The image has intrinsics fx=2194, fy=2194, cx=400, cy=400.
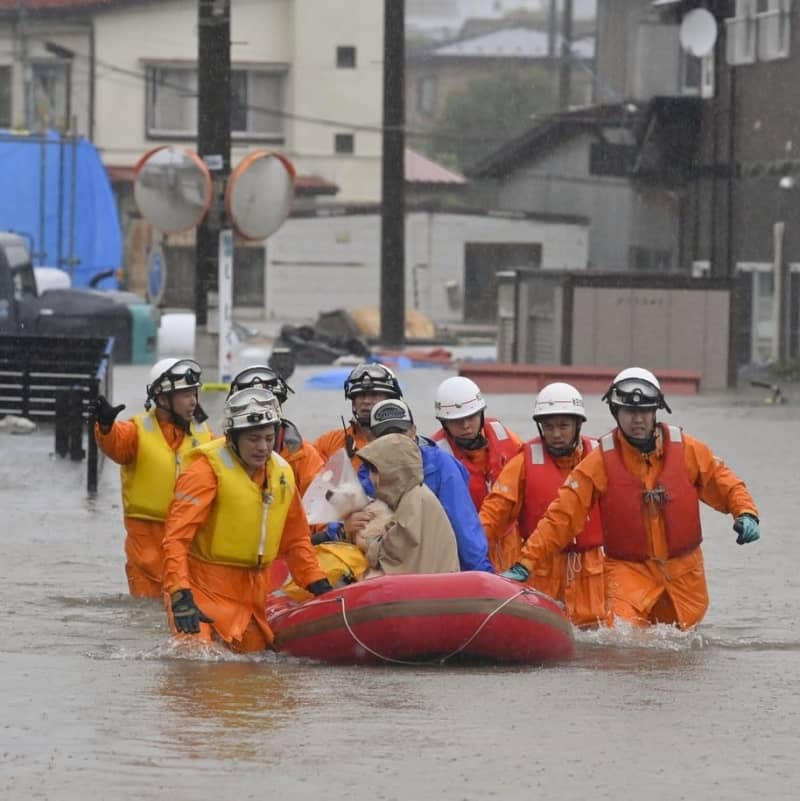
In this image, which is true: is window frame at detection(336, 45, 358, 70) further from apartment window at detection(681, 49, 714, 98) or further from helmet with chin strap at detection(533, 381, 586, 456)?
helmet with chin strap at detection(533, 381, 586, 456)

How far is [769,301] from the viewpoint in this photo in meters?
35.8

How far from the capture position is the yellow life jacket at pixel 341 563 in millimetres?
10172

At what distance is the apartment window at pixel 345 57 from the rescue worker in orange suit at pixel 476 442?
150ft

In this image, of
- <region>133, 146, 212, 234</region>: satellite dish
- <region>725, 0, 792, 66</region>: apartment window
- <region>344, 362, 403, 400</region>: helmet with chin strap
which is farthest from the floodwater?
<region>725, 0, 792, 66</region>: apartment window

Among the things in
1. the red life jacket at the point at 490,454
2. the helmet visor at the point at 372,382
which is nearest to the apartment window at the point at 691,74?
the red life jacket at the point at 490,454

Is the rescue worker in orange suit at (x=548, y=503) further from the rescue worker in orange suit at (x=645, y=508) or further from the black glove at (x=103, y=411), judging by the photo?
the black glove at (x=103, y=411)

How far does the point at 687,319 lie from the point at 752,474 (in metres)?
12.0

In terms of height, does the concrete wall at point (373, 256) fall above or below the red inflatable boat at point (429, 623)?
above

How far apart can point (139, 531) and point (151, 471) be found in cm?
39

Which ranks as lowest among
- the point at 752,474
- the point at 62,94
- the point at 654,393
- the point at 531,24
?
the point at 752,474

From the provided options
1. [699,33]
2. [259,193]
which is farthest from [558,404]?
[699,33]

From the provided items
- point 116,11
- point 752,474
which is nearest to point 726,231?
point 752,474

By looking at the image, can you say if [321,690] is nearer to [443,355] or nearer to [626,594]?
[626,594]

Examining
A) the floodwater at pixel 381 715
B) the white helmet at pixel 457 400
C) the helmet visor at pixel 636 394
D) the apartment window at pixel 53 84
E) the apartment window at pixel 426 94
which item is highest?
the apartment window at pixel 426 94
